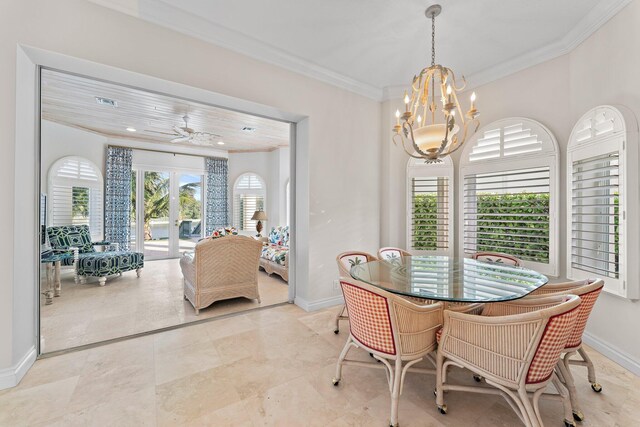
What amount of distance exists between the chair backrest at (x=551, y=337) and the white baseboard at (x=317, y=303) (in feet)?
7.71

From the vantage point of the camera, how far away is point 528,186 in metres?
3.03

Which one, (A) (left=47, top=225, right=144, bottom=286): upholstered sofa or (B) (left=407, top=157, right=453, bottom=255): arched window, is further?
(A) (left=47, top=225, right=144, bottom=286): upholstered sofa

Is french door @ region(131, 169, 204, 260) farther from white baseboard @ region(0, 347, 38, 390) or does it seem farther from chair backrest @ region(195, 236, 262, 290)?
white baseboard @ region(0, 347, 38, 390)

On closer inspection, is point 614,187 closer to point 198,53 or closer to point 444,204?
point 444,204

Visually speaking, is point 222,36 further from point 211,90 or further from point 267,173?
point 267,173

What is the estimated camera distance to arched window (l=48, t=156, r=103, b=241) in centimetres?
507

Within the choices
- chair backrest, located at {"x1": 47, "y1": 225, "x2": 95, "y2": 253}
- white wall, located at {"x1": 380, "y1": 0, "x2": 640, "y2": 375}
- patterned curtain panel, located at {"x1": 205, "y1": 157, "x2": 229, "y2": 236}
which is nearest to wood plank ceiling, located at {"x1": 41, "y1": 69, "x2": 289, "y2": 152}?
patterned curtain panel, located at {"x1": 205, "y1": 157, "x2": 229, "y2": 236}

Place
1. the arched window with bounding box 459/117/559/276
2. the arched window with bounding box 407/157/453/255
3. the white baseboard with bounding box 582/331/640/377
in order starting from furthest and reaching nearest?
the arched window with bounding box 407/157/453/255
the arched window with bounding box 459/117/559/276
the white baseboard with bounding box 582/331/640/377

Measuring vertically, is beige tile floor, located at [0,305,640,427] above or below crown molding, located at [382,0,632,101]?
below

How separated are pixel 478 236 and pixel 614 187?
138 cm

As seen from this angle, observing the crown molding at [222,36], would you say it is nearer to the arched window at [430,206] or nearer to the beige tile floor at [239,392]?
the arched window at [430,206]

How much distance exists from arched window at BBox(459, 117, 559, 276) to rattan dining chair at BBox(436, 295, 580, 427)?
164 cm

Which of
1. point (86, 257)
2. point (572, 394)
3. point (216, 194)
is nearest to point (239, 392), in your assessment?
point (572, 394)

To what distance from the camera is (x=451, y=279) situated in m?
2.14
